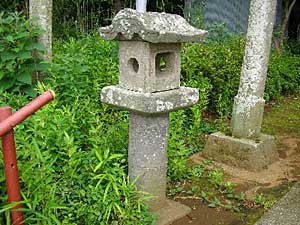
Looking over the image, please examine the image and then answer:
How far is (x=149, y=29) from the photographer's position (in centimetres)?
256

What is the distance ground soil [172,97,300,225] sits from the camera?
3143mm

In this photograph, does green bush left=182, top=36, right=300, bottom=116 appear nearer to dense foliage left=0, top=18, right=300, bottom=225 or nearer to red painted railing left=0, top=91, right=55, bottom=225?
dense foliage left=0, top=18, right=300, bottom=225

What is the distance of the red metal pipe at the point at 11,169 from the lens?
213cm

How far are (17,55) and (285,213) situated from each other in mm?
2911

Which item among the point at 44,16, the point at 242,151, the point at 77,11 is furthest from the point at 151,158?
the point at 77,11

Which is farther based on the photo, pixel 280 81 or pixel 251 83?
pixel 280 81

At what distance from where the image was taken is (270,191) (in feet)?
12.0

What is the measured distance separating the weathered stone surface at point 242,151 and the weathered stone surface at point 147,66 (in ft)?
4.90

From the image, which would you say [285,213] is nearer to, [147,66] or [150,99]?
[150,99]

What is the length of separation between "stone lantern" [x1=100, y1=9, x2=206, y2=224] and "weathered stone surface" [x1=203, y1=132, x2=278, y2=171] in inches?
47.0

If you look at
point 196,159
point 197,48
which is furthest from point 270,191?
point 197,48

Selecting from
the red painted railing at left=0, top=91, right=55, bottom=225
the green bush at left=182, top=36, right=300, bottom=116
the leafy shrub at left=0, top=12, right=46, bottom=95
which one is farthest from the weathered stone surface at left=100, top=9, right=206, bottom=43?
the green bush at left=182, top=36, right=300, bottom=116

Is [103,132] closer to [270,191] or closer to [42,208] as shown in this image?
[42,208]

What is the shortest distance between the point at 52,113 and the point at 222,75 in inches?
126
